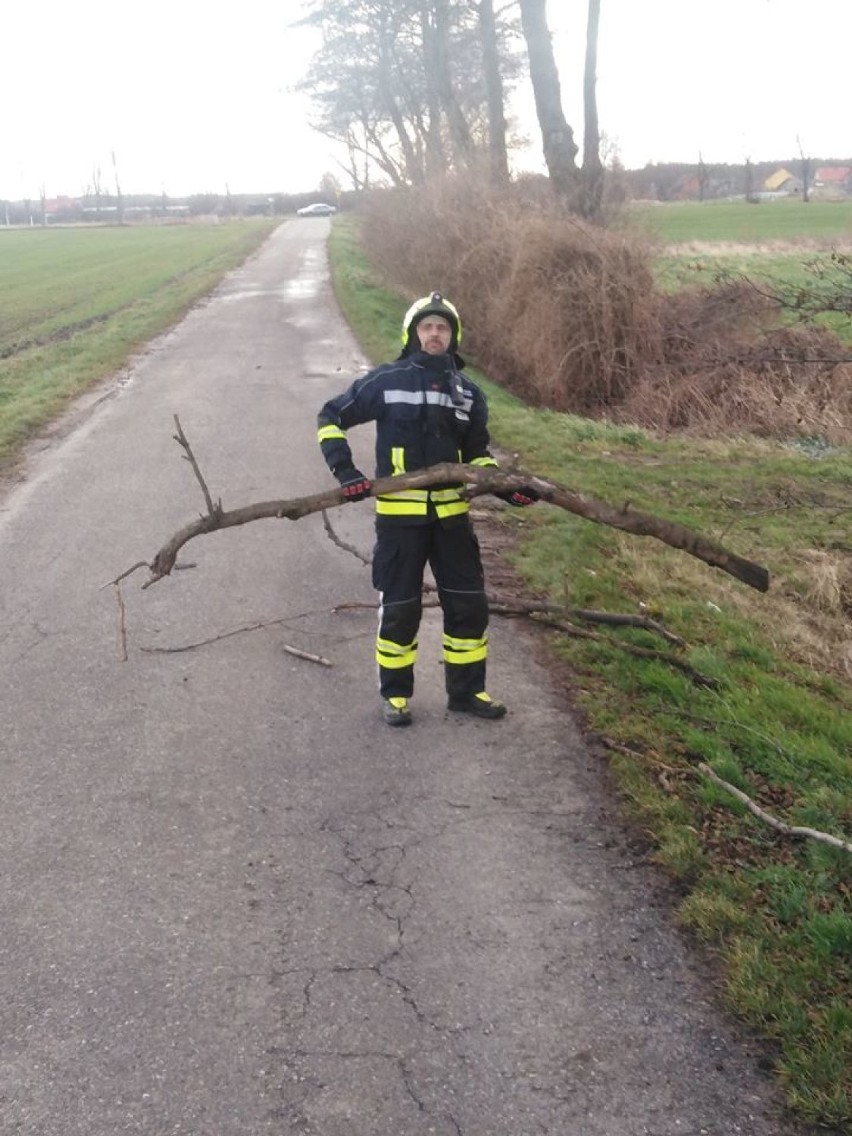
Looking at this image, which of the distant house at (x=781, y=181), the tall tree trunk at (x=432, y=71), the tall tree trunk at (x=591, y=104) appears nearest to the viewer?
the tall tree trunk at (x=591, y=104)

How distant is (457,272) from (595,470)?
8.99m

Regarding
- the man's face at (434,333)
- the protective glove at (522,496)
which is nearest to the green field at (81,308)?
the man's face at (434,333)

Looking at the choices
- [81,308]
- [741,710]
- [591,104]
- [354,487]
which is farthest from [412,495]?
[81,308]

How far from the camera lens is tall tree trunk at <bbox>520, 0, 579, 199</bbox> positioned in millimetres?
18688

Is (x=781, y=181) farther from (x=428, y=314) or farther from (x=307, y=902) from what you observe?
(x=307, y=902)

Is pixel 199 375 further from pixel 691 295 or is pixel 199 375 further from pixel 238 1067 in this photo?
pixel 238 1067

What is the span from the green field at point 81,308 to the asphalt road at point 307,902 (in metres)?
6.19

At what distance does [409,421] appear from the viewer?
5.46 metres

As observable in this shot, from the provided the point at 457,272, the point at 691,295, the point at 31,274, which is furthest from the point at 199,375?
the point at 31,274

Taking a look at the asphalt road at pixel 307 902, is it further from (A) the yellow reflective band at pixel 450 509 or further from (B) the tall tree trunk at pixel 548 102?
(B) the tall tree trunk at pixel 548 102

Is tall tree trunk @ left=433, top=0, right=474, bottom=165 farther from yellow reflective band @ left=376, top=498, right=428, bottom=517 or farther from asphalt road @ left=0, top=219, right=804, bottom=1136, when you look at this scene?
yellow reflective band @ left=376, top=498, right=428, bottom=517

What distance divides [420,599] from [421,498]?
514 millimetres

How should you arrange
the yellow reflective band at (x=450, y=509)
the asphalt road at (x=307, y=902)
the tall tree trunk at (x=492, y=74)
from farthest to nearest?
the tall tree trunk at (x=492, y=74) < the yellow reflective band at (x=450, y=509) < the asphalt road at (x=307, y=902)

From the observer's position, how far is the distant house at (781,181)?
109 m
